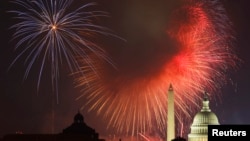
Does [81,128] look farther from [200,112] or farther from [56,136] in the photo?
[200,112]

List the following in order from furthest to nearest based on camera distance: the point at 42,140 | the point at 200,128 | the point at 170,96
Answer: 1. the point at 200,128
2. the point at 170,96
3. the point at 42,140

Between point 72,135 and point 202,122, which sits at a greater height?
point 202,122

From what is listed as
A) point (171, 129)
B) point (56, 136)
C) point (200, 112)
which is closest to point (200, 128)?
point (200, 112)

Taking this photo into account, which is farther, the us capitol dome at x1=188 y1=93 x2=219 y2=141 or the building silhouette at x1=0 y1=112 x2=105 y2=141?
the us capitol dome at x1=188 y1=93 x2=219 y2=141

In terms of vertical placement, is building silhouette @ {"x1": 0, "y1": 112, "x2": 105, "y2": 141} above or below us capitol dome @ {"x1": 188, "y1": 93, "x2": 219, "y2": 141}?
below
